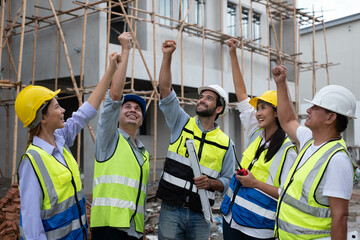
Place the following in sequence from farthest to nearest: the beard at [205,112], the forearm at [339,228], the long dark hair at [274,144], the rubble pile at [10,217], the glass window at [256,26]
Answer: the glass window at [256,26], the rubble pile at [10,217], the beard at [205,112], the long dark hair at [274,144], the forearm at [339,228]

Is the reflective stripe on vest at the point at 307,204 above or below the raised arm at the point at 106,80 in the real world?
below

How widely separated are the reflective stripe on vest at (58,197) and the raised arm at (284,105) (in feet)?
5.23

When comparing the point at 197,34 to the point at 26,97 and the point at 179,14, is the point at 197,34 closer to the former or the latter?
the point at 179,14

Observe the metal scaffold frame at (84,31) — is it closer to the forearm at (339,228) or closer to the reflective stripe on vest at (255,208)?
the reflective stripe on vest at (255,208)

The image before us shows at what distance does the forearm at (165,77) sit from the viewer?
3197 millimetres

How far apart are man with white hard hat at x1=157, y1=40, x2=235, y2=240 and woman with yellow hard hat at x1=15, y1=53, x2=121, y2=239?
863 mm

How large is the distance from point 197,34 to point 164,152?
15.6 feet

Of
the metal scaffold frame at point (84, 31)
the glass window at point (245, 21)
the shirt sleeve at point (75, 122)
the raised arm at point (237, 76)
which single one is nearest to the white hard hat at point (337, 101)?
the raised arm at point (237, 76)

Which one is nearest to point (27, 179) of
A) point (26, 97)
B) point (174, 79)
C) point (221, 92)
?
point (26, 97)

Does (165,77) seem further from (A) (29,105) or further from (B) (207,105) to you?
(A) (29,105)

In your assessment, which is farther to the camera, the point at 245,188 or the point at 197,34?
the point at 197,34

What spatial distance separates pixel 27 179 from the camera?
2193 millimetres

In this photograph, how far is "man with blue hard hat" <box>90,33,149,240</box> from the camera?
2746mm

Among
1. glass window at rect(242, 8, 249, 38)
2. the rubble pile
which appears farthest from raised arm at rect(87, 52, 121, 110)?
glass window at rect(242, 8, 249, 38)
